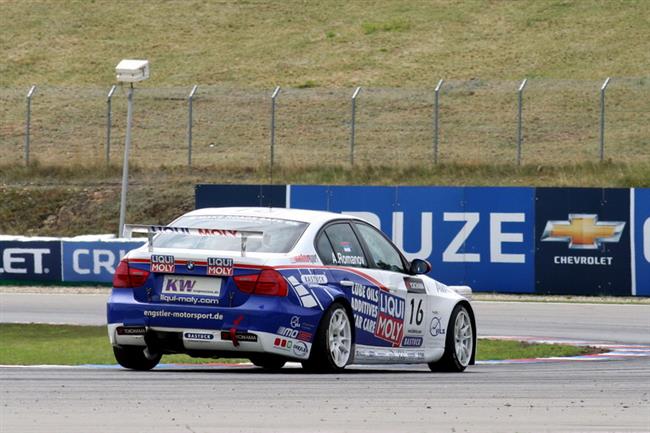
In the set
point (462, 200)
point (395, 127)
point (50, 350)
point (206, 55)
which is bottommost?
point (50, 350)

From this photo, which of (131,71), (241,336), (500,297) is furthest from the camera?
(131,71)

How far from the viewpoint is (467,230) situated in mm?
28656

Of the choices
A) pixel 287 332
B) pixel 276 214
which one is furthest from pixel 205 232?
pixel 287 332

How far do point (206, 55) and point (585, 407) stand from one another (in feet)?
161

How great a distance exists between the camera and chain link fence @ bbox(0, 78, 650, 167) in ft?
136

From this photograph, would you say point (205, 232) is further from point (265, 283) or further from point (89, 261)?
point (89, 261)

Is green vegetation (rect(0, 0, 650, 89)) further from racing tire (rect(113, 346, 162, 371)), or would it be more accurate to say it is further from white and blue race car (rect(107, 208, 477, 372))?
racing tire (rect(113, 346, 162, 371))

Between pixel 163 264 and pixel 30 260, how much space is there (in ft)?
60.4

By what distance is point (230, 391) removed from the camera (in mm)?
10359

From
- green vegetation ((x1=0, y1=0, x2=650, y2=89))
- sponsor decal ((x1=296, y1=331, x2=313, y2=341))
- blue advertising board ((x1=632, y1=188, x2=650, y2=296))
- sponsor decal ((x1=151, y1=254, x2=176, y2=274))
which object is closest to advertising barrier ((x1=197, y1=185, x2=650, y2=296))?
blue advertising board ((x1=632, y1=188, x2=650, y2=296))

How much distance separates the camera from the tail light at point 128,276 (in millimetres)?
11945

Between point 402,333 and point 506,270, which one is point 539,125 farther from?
point 402,333

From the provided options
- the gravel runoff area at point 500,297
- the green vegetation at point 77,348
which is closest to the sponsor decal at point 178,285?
the green vegetation at point 77,348

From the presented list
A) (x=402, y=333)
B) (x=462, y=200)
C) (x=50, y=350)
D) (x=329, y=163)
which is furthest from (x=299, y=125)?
(x=402, y=333)
